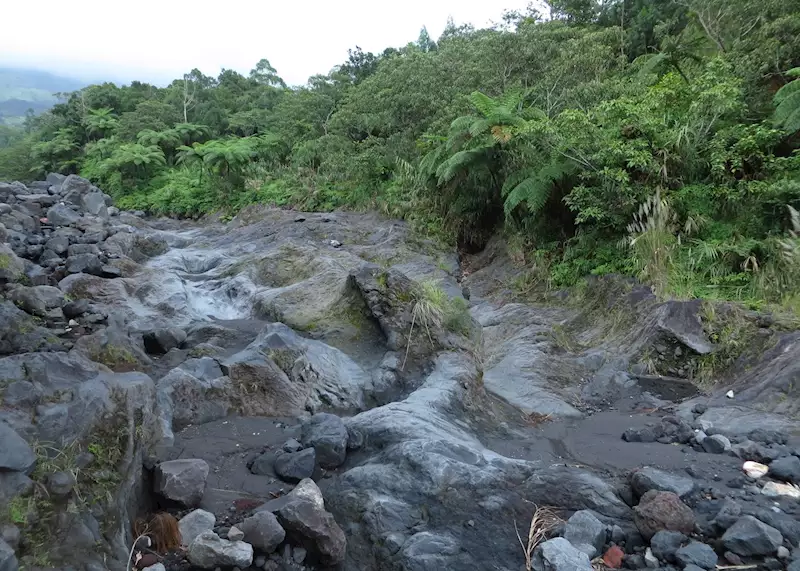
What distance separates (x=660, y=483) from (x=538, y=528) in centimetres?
91

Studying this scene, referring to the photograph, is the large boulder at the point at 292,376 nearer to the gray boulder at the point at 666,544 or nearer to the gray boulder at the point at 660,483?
the gray boulder at the point at 660,483

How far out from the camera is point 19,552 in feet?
8.68

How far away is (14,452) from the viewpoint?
283cm

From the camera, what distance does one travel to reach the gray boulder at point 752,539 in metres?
3.14

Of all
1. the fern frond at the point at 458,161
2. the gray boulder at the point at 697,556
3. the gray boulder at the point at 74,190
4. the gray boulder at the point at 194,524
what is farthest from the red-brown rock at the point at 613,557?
the gray boulder at the point at 74,190

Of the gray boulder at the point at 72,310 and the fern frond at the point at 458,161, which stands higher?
the fern frond at the point at 458,161

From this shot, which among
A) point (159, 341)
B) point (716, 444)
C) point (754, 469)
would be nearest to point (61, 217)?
point (159, 341)

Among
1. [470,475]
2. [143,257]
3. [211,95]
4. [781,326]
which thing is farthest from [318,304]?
[211,95]

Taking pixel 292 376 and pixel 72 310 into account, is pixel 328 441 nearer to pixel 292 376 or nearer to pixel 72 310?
pixel 292 376

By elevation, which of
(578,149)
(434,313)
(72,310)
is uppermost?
(578,149)

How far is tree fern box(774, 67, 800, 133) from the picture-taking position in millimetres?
7941

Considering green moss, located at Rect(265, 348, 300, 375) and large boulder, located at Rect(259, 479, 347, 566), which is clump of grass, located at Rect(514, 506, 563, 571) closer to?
large boulder, located at Rect(259, 479, 347, 566)

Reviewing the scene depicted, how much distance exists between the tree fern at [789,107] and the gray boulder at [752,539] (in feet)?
22.0

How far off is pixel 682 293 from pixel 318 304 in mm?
4719
